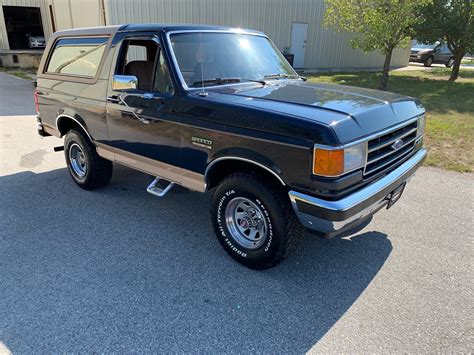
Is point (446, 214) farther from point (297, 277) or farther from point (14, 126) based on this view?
point (14, 126)

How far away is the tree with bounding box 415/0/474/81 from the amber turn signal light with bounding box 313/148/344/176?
566 inches

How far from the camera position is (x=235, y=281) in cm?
319

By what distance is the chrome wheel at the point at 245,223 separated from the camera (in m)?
3.24

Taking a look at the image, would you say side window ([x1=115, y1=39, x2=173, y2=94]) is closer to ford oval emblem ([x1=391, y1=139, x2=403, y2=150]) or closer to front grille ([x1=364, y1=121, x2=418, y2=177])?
front grille ([x1=364, y1=121, x2=418, y2=177])

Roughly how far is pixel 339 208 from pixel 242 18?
54.5 ft

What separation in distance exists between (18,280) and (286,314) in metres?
2.25

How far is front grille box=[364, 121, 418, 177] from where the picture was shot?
2.95 m

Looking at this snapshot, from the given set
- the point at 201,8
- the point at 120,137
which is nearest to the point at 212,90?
the point at 120,137

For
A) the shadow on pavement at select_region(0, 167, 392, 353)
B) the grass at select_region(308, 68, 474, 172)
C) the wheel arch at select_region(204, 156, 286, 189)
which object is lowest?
the shadow on pavement at select_region(0, 167, 392, 353)

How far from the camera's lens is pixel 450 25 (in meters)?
14.8

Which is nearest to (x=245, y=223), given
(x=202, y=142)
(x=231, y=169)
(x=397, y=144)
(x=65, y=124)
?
(x=231, y=169)

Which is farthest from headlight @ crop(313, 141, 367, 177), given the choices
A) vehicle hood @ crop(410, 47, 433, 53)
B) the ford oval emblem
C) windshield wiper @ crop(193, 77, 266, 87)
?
vehicle hood @ crop(410, 47, 433, 53)

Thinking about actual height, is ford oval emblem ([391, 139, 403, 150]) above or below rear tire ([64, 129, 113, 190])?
above

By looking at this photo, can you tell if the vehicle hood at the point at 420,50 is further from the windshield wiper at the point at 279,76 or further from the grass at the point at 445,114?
the windshield wiper at the point at 279,76
